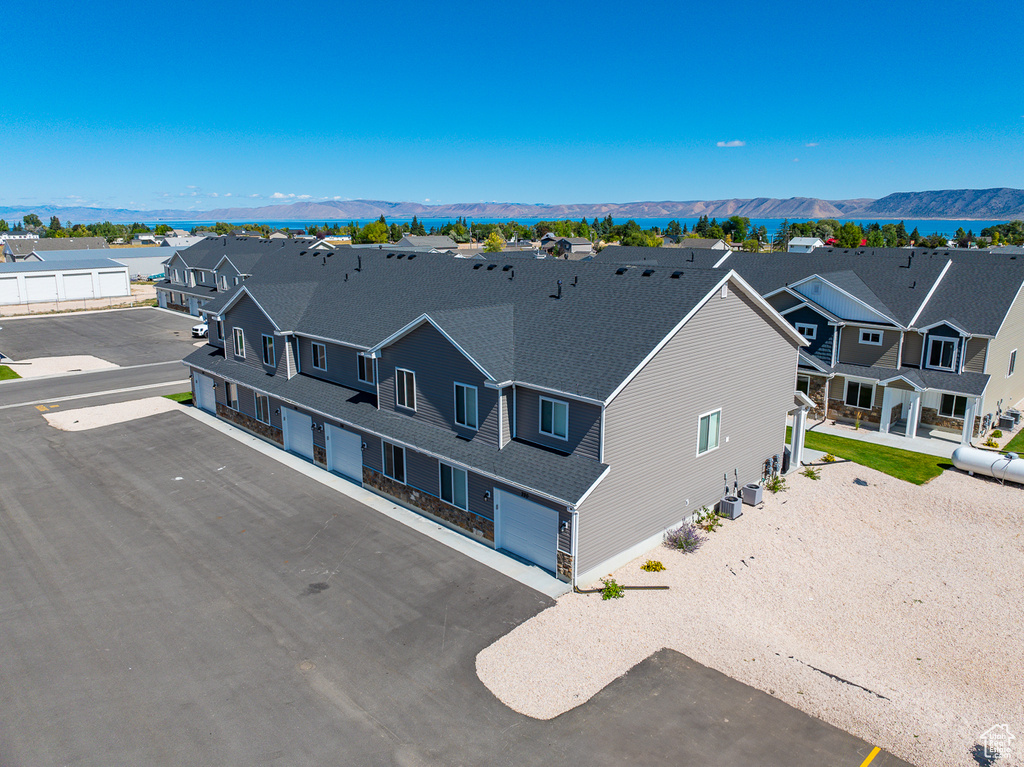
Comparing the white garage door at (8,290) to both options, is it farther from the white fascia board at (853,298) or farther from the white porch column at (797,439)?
the white porch column at (797,439)

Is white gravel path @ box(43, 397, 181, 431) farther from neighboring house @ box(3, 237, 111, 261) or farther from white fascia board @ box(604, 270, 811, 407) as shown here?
neighboring house @ box(3, 237, 111, 261)

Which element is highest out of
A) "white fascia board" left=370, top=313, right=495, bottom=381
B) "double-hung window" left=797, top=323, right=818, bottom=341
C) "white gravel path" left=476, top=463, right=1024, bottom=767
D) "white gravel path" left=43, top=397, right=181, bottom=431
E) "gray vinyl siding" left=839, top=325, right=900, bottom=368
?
"white fascia board" left=370, top=313, right=495, bottom=381

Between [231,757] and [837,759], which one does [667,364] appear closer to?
[837,759]

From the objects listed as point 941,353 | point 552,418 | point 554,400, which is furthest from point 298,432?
point 941,353

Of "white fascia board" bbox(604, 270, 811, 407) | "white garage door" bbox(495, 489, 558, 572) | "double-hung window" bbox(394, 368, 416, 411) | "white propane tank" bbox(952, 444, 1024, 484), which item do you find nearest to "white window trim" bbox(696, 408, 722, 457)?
"white fascia board" bbox(604, 270, 811, 407)

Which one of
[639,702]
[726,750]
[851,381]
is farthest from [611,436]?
[851,381]

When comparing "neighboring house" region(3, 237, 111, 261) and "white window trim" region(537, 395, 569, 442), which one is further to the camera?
"neighboring house" region(3, 237, 111, 261)

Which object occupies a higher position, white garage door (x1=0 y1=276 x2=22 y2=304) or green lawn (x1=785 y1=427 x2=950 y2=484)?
white garage door (x1=0 y1=276 x2=22 y2=304)
